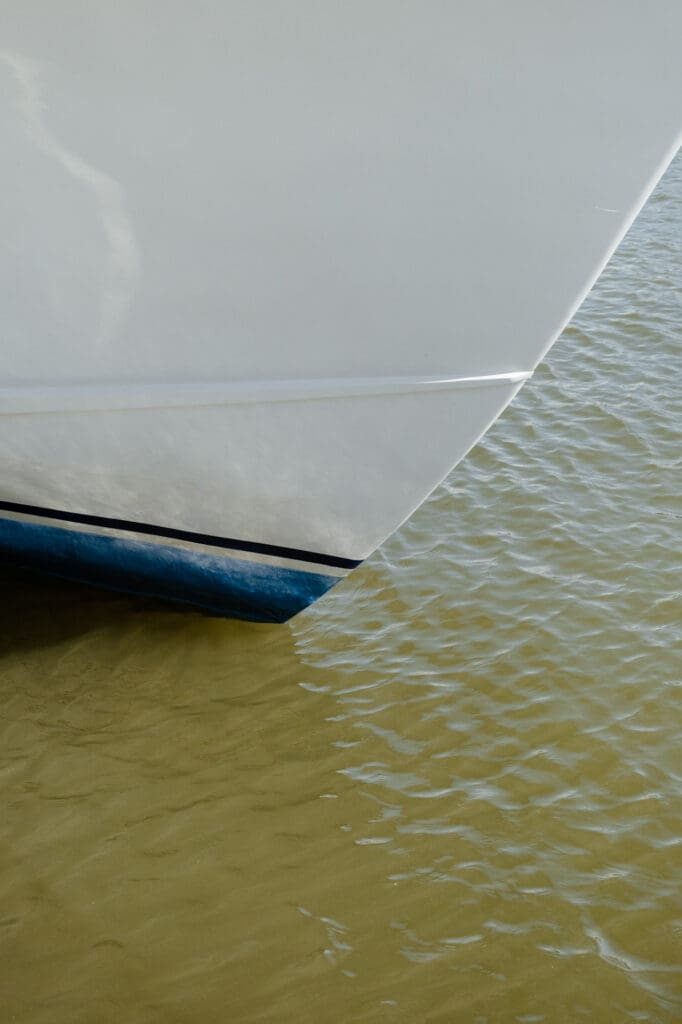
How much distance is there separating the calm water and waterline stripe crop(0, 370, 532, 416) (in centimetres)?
107

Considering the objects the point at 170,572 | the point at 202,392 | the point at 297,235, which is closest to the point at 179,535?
the point at 170,572

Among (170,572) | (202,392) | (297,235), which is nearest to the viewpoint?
(297,235)

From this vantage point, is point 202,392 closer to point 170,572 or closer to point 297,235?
point 297,235

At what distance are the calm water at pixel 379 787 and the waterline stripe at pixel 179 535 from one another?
0.49 metres

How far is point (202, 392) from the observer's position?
3838 millimetres

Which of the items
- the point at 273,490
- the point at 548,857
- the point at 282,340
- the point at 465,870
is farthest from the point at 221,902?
the point at 282,340

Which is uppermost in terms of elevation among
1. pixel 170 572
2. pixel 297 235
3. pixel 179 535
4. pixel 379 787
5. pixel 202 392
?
pixel 297 235

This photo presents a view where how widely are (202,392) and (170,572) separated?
37.3 inches

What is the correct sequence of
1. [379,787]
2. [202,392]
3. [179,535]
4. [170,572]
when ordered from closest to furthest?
1. [202,392]
2. [379,787]
3. [179,535]
4. [170,572]

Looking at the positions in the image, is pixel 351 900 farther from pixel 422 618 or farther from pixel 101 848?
pixel 422 618

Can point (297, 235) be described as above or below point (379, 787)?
above

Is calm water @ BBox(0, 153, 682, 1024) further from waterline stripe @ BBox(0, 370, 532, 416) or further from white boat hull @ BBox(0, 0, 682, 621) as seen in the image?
waterline stripe @ BBox(0, 370, 532, 416)

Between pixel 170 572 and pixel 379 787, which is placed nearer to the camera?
pixel 379 787

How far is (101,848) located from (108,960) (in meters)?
0.45
